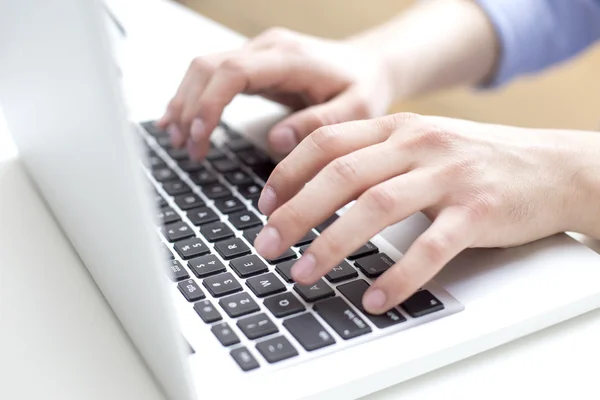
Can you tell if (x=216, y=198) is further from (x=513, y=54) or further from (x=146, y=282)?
(x=513, y=54)

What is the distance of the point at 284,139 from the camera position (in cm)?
61

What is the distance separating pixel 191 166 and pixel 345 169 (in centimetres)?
19

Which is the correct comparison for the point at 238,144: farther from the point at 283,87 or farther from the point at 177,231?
the point at 177,231

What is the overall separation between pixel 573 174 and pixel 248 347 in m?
0.28

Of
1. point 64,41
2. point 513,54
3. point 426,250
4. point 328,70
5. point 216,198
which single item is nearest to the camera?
point 64,41

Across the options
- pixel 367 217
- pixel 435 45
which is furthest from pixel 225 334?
pixel 435 45

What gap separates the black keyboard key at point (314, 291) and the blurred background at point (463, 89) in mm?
672

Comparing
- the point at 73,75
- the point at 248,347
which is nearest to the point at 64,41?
the point at 73,75

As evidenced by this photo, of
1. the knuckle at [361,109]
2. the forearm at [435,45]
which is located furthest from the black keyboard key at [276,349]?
the forearm at [435,45]

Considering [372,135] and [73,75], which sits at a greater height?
[73,75]

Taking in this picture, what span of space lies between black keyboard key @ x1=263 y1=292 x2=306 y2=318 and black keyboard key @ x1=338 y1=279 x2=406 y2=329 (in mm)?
32

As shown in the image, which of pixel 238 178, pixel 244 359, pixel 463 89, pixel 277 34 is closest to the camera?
pixel 244 359

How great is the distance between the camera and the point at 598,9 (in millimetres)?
876

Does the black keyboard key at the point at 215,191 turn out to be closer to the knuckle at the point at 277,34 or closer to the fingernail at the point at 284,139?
the fingernail at the point at 284,139
